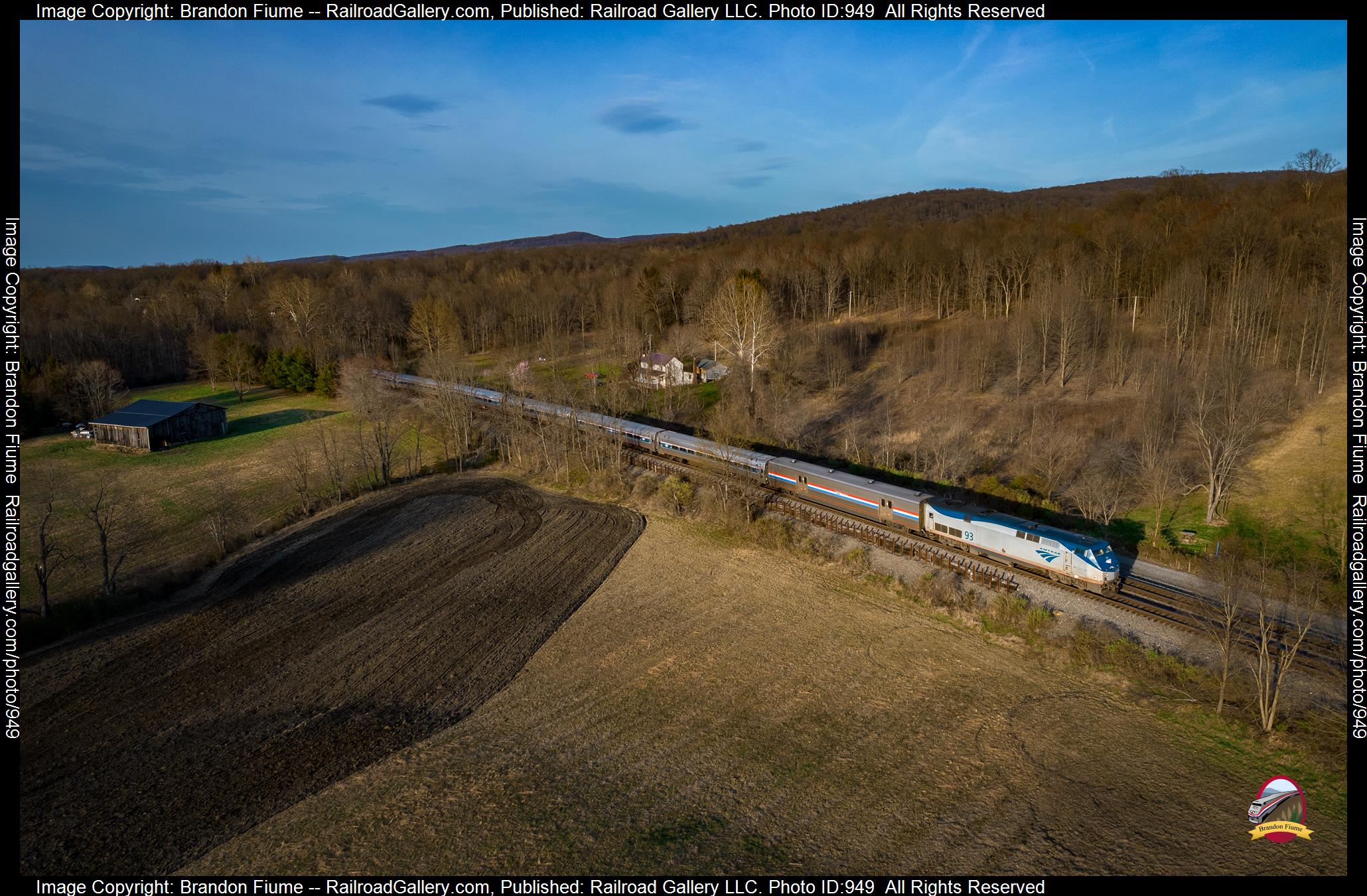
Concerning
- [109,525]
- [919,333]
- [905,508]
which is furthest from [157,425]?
[919,333]

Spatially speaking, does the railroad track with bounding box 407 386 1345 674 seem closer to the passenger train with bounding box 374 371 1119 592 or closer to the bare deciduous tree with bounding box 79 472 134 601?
the passenger train with bounding box 374 371 1119 592

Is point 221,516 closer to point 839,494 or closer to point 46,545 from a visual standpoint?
point 46,545

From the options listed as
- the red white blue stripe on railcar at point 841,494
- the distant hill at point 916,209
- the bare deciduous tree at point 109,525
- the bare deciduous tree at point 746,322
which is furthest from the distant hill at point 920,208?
the bare deciduous tree at point 109,525

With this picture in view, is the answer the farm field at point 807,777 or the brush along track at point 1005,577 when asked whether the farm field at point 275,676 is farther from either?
the brush along track at point 1005,577

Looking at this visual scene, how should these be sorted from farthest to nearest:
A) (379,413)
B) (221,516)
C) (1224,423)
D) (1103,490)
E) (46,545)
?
(379,413) → (221,516) → (1103,490) → (46,545) → (1224,423)

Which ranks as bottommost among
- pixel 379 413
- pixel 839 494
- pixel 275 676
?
pixel 275 676

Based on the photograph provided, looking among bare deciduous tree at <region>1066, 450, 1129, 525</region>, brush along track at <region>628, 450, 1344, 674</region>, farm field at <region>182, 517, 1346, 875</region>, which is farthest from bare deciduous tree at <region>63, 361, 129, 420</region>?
bare deciduous tree at <region>1066, 450, 1129, 525</region>
